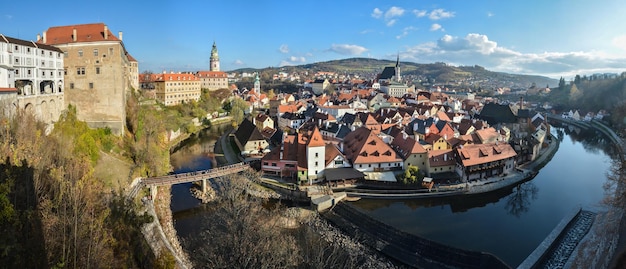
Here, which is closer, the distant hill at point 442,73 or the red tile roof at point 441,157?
the red tile roof at point 441,157

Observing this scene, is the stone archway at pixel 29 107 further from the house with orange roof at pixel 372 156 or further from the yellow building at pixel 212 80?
the yellow building at pixel 212 80

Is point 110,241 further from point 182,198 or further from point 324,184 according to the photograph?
point 324,184

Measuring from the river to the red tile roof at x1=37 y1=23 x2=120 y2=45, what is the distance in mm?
8964

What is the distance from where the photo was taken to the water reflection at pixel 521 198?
59.6ft

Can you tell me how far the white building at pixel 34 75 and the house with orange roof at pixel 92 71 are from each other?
58 centimetres

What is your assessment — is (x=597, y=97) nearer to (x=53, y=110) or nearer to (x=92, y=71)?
(x=92, y=71)

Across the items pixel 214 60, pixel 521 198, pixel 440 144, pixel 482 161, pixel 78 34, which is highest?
pixel 214 60

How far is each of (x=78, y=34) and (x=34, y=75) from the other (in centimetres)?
374

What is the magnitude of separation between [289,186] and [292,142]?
11.2ft

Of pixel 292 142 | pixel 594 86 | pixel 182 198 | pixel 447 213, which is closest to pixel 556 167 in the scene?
pixel 447 213

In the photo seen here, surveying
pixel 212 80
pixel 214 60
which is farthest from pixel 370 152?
pixel 214 60

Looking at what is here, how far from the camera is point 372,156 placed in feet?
69.9

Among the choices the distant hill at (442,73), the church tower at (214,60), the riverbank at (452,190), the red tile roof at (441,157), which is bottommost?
the riverbank at (452,190)

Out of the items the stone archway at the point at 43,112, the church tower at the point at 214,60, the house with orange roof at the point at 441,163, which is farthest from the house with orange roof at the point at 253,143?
the church tower at the point at 214,60
